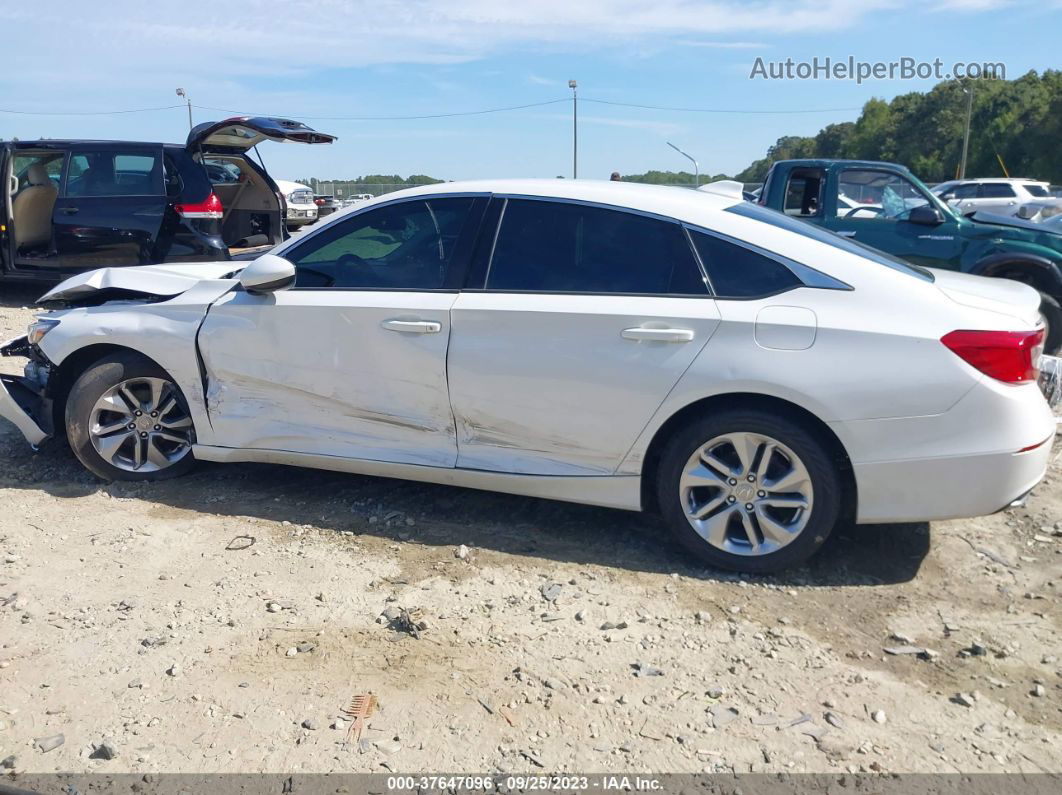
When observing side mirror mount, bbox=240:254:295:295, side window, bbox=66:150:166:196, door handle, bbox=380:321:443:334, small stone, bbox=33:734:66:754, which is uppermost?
side window, bbox=66:150:166:196

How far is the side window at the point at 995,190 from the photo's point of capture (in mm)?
24422

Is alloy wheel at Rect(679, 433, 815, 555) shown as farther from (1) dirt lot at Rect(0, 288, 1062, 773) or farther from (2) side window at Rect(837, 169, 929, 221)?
(2) side window at Rect(837, 169, 929, 221)

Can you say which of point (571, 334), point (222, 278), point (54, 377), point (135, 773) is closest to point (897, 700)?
point (571, 334)

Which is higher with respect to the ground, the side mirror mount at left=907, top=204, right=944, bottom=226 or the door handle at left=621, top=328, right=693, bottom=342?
the side mirror mount at left=907, top=204, right=944, bottom=226

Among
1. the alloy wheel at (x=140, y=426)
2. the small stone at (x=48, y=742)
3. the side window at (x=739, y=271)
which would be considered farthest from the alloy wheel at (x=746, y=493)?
the alloy wheel at (x=140, y=426)

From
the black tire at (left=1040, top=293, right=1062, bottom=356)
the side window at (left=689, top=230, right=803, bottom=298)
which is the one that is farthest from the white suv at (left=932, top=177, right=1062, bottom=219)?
the side window at (left=689, top=230, right=803, bottom=298)

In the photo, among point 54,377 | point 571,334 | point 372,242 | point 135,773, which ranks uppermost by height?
point 372,242

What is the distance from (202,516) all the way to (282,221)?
295 inches

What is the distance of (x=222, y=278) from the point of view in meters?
4.84

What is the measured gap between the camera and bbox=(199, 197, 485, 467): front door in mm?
4207

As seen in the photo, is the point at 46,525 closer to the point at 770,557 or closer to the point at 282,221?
the point at 770,557

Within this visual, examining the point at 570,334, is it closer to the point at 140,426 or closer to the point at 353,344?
the point at 353,344

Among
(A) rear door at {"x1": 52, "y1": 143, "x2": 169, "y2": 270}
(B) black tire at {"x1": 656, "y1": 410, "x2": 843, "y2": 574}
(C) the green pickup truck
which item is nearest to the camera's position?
(B) black tire at {"x1": 656, "y1": 410, "x2": 843, "y2": 574}

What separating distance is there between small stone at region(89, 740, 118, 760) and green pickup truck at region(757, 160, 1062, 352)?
740 cm
